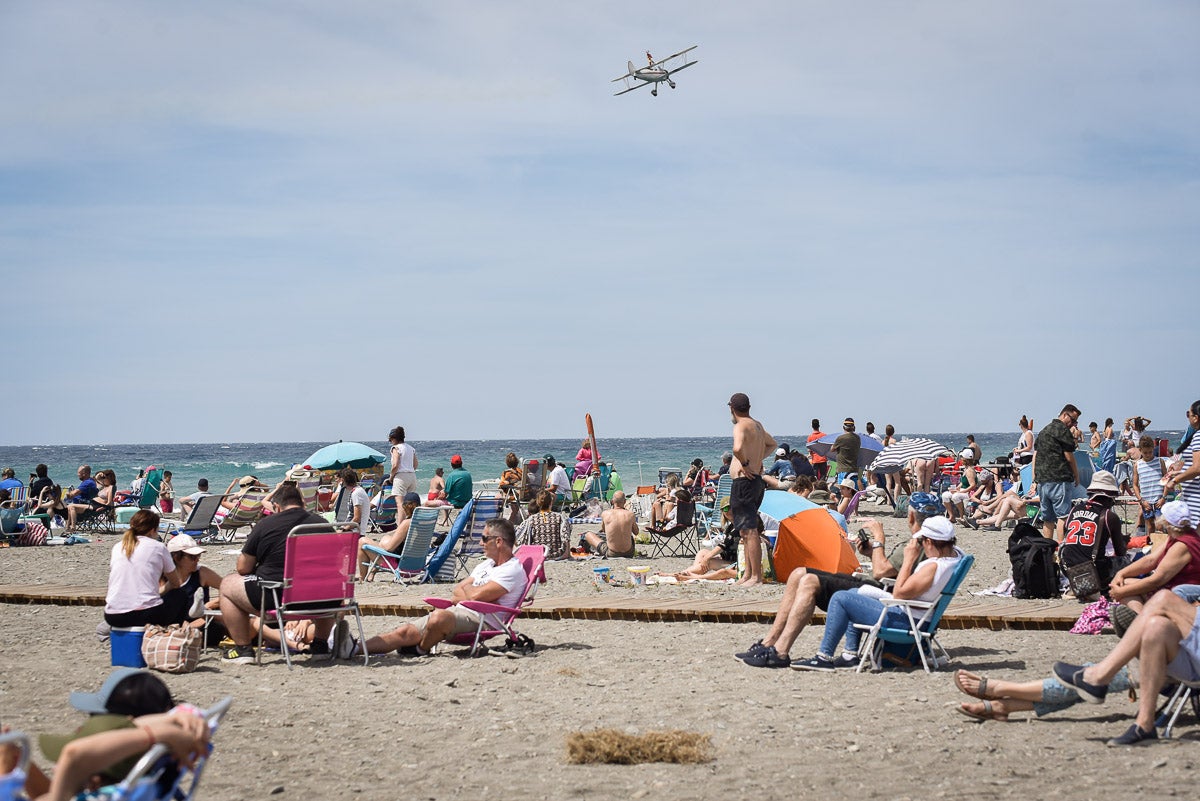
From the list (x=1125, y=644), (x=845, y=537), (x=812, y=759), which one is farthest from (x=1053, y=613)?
(x=812, y=759)

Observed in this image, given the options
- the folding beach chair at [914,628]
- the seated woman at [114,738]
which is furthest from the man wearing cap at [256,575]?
the seated woman at [114,738]

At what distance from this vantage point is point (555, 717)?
18.5 ft

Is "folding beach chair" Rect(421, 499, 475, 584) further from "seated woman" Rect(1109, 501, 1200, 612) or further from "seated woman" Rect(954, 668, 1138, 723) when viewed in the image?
"seated woman" Rect(1109, 501, 1200, 612)

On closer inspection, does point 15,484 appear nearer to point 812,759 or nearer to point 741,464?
point 741,464

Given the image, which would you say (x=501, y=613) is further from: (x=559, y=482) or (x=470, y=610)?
(x=559, y=482)

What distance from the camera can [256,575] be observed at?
7211mm

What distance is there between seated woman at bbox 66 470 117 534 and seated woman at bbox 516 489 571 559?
298 inches

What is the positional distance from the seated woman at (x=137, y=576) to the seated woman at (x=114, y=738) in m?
3.63

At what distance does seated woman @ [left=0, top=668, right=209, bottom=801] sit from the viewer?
2.86 metres

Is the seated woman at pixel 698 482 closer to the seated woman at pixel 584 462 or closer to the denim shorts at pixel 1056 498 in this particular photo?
the seated woman at pixel 584 462

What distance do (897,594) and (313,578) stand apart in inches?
133

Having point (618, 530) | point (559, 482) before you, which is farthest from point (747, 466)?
point (559, 482)

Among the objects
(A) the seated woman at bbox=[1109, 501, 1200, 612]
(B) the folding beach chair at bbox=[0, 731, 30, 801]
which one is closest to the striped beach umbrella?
(A) the seated woman at bbox=[1109, 501, 1200, 612]

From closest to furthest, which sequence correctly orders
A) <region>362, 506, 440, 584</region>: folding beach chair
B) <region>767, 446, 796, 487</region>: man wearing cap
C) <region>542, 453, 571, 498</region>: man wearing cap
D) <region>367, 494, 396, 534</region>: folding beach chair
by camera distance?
1. <region>362, 506, 440, 584</region>: folding beach chair
2. <region>767, 446, 796, 487</region>: man wearing cap
3. <region>367, 494, 396, 534</region>: folding beach chair
4. <region>542, 453, 571, 498</region>: man wearing cap
